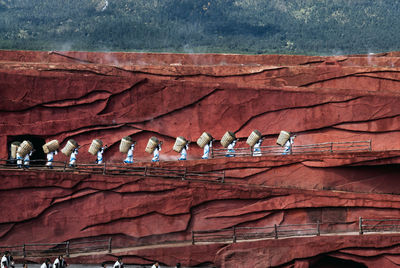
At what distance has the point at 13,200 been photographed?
2422cm

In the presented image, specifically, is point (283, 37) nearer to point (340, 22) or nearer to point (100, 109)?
point (340, 22)

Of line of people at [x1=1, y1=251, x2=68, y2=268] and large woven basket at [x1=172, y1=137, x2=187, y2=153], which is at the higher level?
large woven basket at [x1=172, y1=137, x2=187, y2=153]

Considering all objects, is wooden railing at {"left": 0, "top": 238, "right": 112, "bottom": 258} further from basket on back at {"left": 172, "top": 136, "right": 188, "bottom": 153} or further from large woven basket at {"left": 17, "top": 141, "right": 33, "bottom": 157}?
basket on back at {"left": 172, "top": 136, "right": 188, "bottom": 153}


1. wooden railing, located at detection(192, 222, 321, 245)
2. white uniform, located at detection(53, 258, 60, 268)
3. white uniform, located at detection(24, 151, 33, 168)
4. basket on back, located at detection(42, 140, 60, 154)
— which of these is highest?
basket on back, located at detection(42, 140, 60, 154)

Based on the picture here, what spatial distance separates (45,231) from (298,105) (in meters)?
9.51

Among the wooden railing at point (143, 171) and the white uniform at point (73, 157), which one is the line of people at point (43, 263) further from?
the white uniform at point (73, 157)

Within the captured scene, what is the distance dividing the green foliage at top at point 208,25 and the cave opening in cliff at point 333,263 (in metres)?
19.1

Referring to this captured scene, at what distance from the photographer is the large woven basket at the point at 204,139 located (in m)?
27.2

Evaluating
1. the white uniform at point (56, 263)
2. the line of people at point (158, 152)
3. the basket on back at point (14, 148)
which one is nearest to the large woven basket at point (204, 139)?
the line of people at point (158, 152)

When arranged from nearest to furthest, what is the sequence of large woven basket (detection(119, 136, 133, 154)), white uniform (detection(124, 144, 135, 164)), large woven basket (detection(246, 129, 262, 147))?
white uniform (detection(124, 144, 135, 164)) → large woven basket (detection(119, 136, 133, 154)) → large woven basket (detection(246, 129, 262, 147))

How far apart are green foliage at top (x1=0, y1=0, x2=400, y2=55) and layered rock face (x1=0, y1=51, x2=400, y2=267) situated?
1184 cm

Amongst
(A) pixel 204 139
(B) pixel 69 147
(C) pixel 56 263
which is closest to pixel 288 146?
(A) pixel 204 139

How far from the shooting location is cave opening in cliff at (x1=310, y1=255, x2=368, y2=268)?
25.3 m

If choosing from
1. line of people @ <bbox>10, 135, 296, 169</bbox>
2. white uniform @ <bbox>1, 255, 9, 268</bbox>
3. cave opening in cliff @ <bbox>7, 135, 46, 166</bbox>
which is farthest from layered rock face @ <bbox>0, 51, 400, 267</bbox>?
white uniform @ <bbox>1, 255, 9, 268</bbox>
